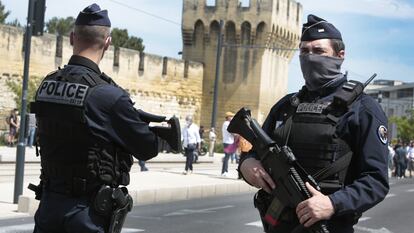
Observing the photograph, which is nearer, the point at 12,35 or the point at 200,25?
the point at 12,35

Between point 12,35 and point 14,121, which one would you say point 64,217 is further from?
point 12,35

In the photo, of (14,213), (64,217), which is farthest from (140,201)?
(64,217)

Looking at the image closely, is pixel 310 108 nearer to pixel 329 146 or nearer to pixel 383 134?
pixel 329 146

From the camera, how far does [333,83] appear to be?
359cm

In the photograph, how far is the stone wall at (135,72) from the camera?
3516 centimetres

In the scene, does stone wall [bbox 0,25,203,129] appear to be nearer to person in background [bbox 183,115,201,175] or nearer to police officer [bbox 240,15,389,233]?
person in background [bbox 183,115,201,175]

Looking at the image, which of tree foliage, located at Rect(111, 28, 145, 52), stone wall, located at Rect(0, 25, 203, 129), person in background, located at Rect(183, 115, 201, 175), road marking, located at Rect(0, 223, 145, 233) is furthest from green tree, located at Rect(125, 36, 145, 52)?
road marking, located at Rect(0, 223, 145, 233)

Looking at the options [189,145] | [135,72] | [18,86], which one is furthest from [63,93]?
[135,72]

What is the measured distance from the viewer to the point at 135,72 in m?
43.0

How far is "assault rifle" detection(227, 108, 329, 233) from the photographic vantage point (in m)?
3.28

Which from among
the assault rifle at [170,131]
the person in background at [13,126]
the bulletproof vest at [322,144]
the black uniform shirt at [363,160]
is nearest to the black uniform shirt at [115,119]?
the assault rifle at [170,131]

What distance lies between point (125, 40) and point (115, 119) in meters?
85.8

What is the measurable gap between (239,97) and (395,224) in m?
38.4

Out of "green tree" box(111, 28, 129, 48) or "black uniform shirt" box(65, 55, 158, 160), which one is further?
"green tree" box(111, 28, 129, 48)
